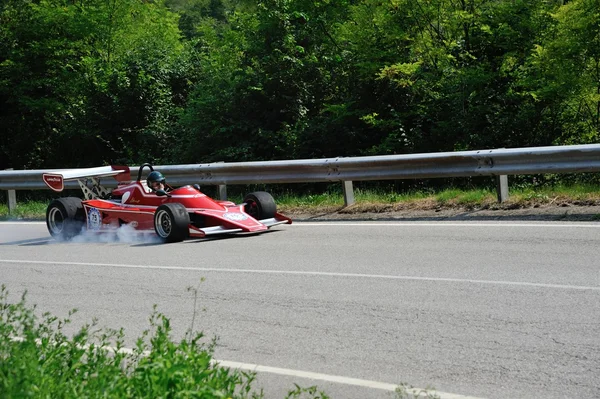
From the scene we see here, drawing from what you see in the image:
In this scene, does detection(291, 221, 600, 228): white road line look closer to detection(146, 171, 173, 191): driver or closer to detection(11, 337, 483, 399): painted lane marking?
detection(146, 171, 173, 191): driver

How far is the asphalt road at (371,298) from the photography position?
5.80m

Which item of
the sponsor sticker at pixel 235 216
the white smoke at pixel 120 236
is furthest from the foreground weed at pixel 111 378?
the white smoke at pixel 120 236

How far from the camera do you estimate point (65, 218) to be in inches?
564

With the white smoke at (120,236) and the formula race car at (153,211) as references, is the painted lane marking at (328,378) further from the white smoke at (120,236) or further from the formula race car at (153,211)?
the white smoke at (120,236)

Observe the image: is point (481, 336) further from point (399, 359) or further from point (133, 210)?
point (133, 210)

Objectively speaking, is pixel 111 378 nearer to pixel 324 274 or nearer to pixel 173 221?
pixel 324 274

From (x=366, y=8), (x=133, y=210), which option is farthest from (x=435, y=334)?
(x=366, y=8)

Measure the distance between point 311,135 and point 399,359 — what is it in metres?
17.6

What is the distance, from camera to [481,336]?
21.2 feet

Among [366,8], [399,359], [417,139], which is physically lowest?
[399,359]

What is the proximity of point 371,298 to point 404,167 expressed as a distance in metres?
6.91

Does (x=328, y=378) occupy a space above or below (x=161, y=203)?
below

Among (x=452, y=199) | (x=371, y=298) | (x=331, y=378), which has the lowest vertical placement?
(x=331, y=378)

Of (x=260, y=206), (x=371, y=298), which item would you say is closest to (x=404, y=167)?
(x=260, y=206)
